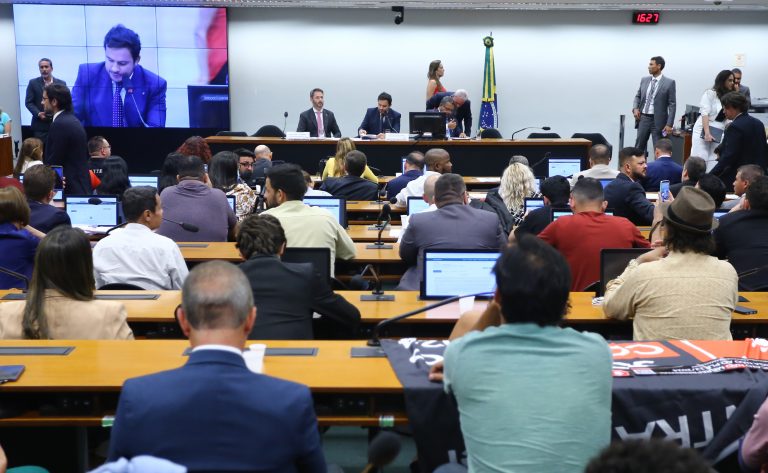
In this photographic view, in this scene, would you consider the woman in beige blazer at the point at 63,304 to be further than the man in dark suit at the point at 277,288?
No

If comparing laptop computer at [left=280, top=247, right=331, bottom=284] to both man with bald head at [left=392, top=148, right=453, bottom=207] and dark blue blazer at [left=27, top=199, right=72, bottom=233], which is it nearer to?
dark blue blazer at [left=27, top=199, right=72, bottom=233]

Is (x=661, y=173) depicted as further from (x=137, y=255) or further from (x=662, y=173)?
(x=137, y=255)

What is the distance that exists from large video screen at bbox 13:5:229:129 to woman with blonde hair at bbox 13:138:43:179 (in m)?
6.01

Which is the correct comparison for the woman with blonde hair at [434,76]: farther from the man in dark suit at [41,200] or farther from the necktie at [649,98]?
the man in dark suit at [41,200]

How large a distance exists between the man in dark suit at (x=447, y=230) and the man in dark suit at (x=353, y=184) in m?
2.81

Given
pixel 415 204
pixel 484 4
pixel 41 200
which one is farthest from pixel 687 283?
pixel 484 4

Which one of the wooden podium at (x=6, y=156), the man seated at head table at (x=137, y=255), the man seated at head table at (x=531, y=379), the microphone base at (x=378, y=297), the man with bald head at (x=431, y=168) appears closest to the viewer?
the man seated at head table at (x=531, y=379)

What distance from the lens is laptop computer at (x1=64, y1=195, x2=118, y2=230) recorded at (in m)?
6.80

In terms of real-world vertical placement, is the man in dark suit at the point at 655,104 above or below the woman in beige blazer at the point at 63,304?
above

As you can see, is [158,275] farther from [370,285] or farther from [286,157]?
[286,157]

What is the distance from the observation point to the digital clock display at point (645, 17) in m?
14.4

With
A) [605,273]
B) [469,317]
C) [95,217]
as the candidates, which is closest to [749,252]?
[605,273]

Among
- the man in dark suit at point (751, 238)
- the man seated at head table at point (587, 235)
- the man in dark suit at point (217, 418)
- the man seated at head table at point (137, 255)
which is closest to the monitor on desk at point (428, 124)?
the man seated at head table at point (587, 235)

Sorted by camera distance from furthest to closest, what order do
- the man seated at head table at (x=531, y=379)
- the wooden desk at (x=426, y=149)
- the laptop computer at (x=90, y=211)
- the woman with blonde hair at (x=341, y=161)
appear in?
the wooden desk at (x=426, y=149) → the woman with blonde hair at (x=341, y=161) → the laptop computer at (x=90, y=211) → the man seated at head table at (x=531, y=379)
